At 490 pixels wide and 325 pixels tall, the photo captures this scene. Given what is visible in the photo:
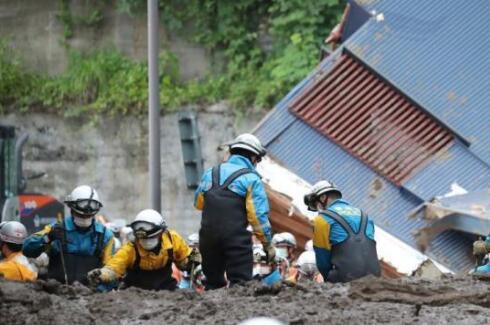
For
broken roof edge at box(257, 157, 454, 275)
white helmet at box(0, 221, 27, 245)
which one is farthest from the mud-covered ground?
broken roof edge at box(257, 157, 454, 275)

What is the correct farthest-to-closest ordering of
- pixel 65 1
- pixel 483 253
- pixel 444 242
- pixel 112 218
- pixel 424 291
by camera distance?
1. pixel 65 1
2. pixel 112 218
3. pixel 444 242
4. pixel 483 253
5. pixel 424 291

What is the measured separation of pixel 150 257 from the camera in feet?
42.0

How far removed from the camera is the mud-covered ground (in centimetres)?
1002

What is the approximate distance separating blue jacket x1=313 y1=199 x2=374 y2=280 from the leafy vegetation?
51.0ft

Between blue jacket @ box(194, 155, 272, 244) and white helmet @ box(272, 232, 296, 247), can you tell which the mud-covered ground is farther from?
white helmet @ box(272, 232, 296, 247)

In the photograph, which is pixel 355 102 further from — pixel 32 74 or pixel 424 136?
pixel 32 74

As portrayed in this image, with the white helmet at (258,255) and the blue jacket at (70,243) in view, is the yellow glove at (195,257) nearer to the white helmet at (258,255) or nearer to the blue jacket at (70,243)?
the blue jacket at (70,243)

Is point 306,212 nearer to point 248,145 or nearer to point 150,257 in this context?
point 150,257

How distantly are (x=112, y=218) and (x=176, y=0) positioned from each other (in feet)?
14.9

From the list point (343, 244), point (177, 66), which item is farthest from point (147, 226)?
point (177, 66)

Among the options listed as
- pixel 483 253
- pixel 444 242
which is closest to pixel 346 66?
pixel 444 242

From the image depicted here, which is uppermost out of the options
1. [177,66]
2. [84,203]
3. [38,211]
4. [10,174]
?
[177,66]

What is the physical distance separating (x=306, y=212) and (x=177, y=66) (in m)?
9.63

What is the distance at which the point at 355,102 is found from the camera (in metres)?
21.2
